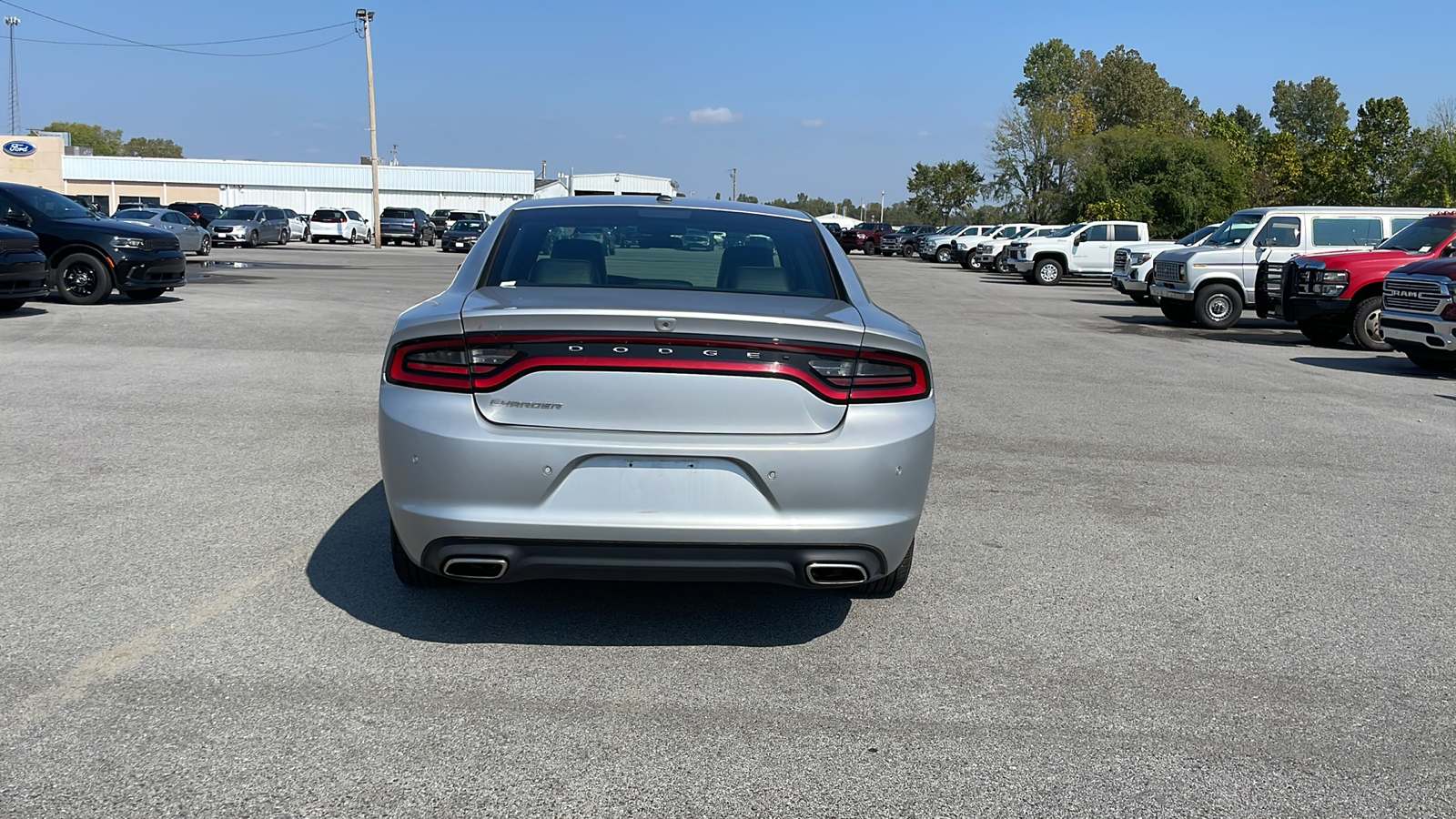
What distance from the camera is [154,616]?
4.46m

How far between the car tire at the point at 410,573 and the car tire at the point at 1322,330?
607 inches

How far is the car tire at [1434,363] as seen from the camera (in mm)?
14094

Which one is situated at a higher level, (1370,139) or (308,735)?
(1370,139)

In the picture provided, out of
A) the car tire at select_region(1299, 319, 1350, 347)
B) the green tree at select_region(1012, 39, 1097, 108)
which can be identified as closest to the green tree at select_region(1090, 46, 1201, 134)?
the green tree at select_region(1012, 39, 1097, 108)

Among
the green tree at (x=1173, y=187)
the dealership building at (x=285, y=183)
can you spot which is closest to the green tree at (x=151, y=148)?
the dealership building at (x=285, y=183)

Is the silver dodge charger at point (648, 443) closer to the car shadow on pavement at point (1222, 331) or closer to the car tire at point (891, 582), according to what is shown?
the car tire at point (891, 582)

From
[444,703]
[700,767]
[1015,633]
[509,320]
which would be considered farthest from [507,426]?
[1015,633]

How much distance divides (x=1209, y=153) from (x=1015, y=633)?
6035 centimetres

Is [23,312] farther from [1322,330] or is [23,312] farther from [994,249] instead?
[994,249]

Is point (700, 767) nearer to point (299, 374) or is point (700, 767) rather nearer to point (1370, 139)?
point (299, 374)

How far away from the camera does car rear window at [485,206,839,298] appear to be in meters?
4.85

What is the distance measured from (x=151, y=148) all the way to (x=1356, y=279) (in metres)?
172

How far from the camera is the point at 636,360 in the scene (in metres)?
3.90

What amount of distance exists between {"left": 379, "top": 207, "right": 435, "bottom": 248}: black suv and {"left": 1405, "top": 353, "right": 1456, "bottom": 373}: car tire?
159 feet
